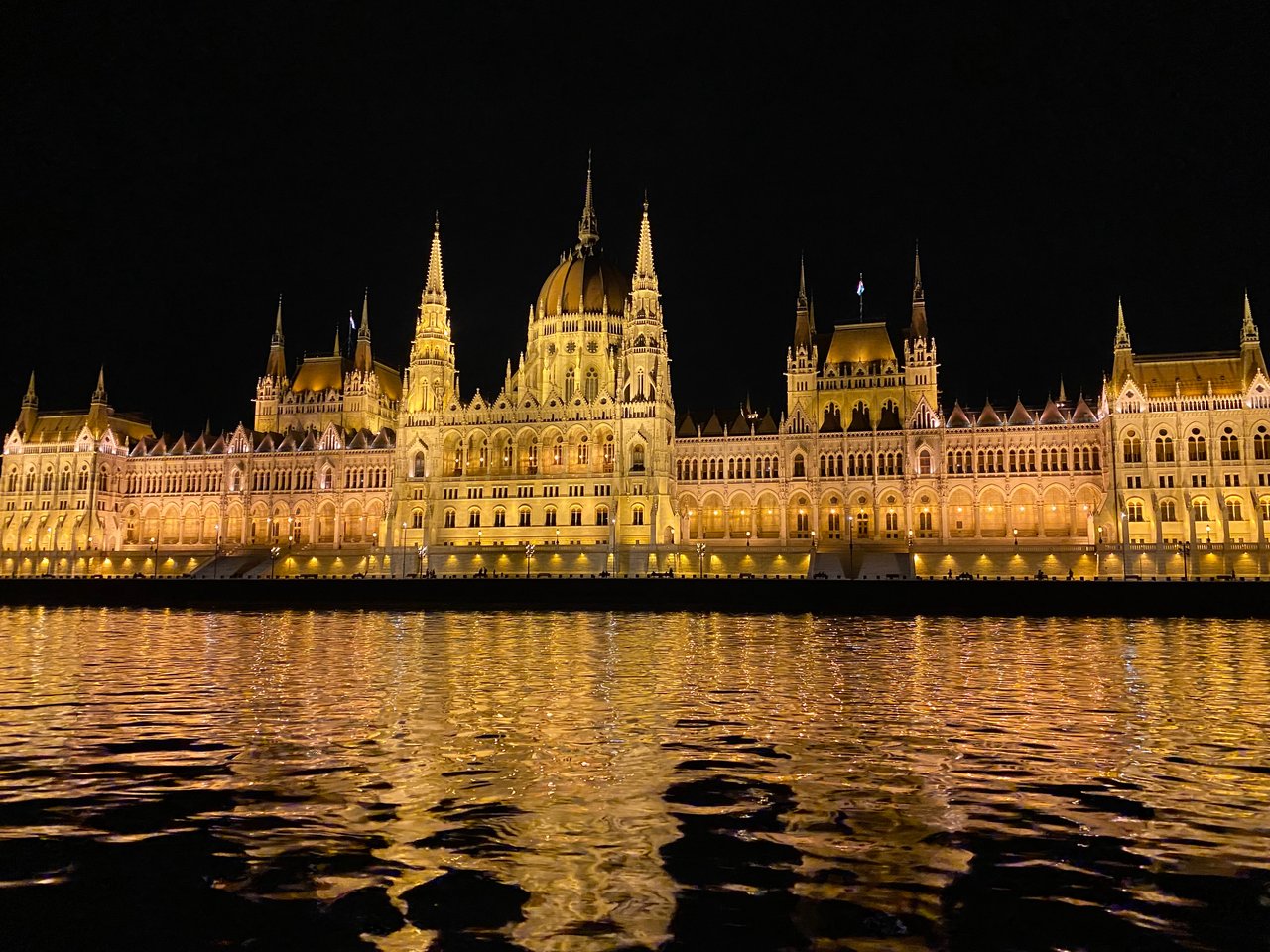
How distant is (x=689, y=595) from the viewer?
6275 centimetres

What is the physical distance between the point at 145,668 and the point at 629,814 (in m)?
20.8

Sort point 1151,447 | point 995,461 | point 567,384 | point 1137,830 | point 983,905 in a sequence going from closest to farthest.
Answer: point 983,905 → point 1137,830 → point 1151,447 → point 995,461 → point 567,384

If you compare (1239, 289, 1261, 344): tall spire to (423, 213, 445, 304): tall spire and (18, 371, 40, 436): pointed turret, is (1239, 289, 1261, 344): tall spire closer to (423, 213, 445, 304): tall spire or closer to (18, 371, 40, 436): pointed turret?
(423, 213, 445, 304): tall spire

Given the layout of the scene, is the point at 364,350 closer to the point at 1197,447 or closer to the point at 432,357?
the point at 432,357

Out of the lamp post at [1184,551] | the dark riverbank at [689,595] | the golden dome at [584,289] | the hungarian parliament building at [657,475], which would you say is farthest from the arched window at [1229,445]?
the golden dome at [584,289]

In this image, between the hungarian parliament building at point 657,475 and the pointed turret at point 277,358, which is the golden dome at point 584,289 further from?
the pointed turret at point 277,358

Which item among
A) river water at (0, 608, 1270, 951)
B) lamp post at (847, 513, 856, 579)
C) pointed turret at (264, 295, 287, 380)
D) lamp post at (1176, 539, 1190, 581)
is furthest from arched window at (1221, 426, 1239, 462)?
pointed turret at (264, 295, 287, 380)

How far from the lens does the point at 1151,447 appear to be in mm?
78938

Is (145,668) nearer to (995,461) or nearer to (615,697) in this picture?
(615,697)

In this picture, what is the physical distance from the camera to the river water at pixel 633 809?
28.1 ft

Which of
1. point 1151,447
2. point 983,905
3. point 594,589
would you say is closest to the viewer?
point 983,905

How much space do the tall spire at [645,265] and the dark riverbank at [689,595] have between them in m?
34.6

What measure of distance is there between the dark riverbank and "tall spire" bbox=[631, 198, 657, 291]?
113 feet

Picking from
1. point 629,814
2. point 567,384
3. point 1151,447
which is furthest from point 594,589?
point 629,814
